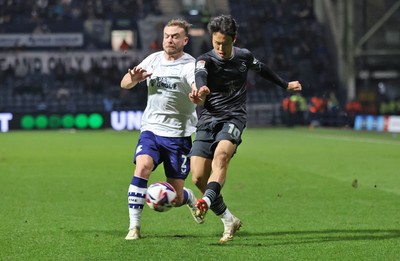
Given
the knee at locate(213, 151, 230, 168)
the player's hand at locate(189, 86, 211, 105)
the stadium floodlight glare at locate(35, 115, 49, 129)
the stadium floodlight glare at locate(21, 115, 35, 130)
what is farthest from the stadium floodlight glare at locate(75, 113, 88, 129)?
the player's hand at locate(189, 86, 211, 105)

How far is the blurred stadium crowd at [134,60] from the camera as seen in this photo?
4762 centimetres

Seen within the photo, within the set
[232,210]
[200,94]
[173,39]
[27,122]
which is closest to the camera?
[200,94]

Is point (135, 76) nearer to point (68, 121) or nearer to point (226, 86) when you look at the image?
point (226, 86)

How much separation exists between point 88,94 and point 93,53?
2724mm

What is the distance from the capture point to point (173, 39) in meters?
9.83

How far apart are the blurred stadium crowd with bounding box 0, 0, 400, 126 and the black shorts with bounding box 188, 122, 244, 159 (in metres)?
35.3

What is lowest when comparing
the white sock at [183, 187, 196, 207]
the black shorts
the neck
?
the white sock at [183, 187, 196, 207]

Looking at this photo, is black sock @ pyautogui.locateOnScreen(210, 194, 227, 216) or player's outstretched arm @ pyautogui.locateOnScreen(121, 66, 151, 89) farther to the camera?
black sock @ pyautogui.locateOnScreen(210, 194, 227, 216)

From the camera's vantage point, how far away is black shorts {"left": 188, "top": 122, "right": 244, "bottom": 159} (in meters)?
9.60

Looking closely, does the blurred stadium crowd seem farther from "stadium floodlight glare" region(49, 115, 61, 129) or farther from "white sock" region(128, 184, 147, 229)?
"white sock" region(128, 184, 147, 229)

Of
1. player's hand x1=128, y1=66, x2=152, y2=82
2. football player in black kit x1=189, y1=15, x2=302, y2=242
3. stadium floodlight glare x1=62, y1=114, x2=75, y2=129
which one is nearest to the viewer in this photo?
football player in black kit x1=189, y1=15, x2=302, y2=242

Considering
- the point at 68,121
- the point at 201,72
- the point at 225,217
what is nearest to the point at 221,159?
the point at 225,217

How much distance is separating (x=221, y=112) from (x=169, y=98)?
2.10 feet

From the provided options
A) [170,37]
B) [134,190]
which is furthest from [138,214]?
[170,37]
